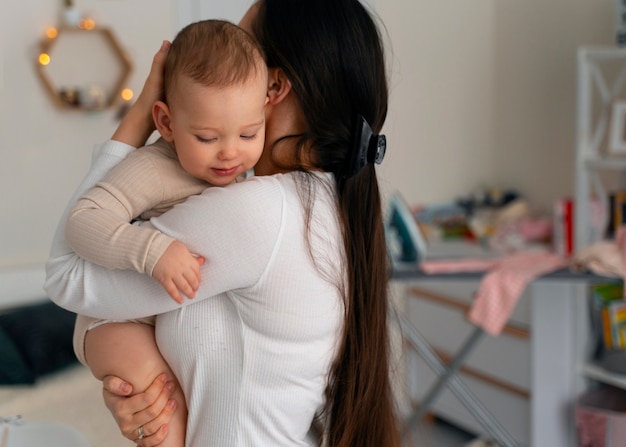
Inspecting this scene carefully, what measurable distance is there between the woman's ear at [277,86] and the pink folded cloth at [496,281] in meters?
1.27

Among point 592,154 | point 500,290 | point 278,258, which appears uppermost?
point 278,258

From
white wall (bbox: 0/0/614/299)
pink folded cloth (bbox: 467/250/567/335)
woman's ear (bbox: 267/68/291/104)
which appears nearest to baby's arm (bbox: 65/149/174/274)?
woman's ear (bbox: 267/68/291/104)

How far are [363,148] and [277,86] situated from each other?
14 cm

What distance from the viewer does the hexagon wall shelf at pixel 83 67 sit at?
4.66 ft

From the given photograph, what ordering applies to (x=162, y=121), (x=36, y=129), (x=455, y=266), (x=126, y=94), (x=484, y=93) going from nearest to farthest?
(x=162, y=121) → (x=36, y=129) → (x=126, y=94) → (x=455, y=266) → (x=484, y=93)

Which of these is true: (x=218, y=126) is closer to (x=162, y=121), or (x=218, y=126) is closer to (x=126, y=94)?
(x=162, y=121)

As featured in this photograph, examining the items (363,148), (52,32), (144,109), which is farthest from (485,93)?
(144,109)

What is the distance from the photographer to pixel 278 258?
89 centimetres

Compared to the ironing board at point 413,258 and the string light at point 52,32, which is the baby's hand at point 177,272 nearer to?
the string light at point 52,32

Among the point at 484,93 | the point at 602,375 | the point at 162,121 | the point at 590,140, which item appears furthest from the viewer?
the point at 484,93

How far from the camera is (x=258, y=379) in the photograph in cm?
94

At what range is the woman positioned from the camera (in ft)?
2.87

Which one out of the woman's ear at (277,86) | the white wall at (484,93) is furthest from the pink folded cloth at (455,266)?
the woman's ear at (277,86)

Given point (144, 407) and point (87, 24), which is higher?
point (87, 24)
